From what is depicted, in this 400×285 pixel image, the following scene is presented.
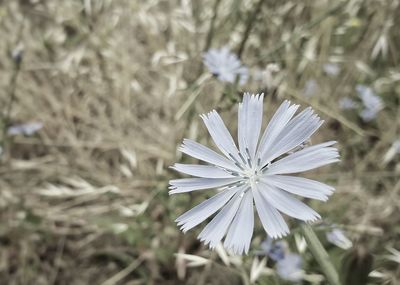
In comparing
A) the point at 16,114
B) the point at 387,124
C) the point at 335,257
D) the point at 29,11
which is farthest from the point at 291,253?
the point at 29,11

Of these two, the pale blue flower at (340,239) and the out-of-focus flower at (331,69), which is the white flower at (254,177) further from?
the out-of-focus flower at (331,69)

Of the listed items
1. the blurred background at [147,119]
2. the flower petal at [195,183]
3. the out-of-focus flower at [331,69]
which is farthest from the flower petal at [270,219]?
the out-of-focus flower at [331,69]

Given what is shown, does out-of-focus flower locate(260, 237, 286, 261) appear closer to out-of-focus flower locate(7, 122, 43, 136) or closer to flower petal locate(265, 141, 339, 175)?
flower petal locate(265, 141, 339, 175)

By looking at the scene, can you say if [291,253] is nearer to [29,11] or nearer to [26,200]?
[26,200]

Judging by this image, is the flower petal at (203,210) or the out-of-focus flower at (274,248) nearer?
the flower petal at (203,210)

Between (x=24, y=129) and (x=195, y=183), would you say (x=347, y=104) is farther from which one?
(x=195, y=183)

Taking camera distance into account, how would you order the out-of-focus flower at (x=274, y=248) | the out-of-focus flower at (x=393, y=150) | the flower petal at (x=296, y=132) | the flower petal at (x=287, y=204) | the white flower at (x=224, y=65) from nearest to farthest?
the flower petal at (x=287, y=204) < the flower petal at (x=296, y=132) < the out-of-focus flower at (x=274, y=248) < the white flower at (x=224, y=65) < the out-of-focus flower at (x=393, y=150)

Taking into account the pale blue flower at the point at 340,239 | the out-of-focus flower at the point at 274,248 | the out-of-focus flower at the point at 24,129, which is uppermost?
the pale blue flower at the point at 340,239

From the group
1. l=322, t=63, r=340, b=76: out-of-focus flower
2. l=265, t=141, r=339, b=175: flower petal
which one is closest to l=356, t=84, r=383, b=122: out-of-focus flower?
l=322, t=63, r=340, b=76: out-of-focus flower
